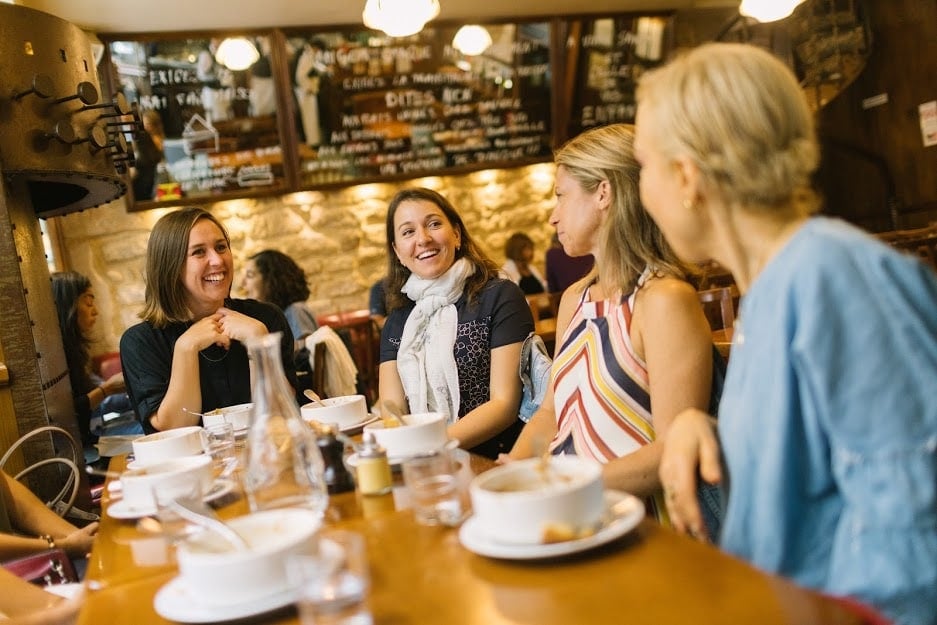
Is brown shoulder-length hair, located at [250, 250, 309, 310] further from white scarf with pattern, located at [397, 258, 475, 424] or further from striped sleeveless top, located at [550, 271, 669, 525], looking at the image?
striped sleeveless top, located at [550, 271, 669, 525]

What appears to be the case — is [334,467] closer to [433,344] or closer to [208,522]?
[208,522]

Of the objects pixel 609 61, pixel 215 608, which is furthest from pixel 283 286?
pixel 215 608

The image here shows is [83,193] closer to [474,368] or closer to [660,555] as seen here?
[474,368]

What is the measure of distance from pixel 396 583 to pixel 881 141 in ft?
23.6

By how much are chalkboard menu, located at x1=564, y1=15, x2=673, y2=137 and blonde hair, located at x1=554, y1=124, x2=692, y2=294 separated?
16.2ft

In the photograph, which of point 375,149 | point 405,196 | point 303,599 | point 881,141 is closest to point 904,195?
point 881,141

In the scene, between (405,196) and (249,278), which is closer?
(405,196)

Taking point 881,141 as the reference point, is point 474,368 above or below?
below

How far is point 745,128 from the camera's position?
113cm

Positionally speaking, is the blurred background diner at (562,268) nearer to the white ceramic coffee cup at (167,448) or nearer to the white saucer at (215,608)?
the white ceramic coffee cup at (167,448)

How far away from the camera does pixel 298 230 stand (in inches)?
241

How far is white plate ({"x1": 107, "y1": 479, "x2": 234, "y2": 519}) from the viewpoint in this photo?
5.18ft

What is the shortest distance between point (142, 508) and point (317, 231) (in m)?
4.68

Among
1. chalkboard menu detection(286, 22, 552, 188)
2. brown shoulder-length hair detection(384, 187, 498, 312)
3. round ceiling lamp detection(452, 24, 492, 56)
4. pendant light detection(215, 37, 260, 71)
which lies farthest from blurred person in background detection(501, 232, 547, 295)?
brown shoulder-length hair detection(384, 187, 498, 312)
